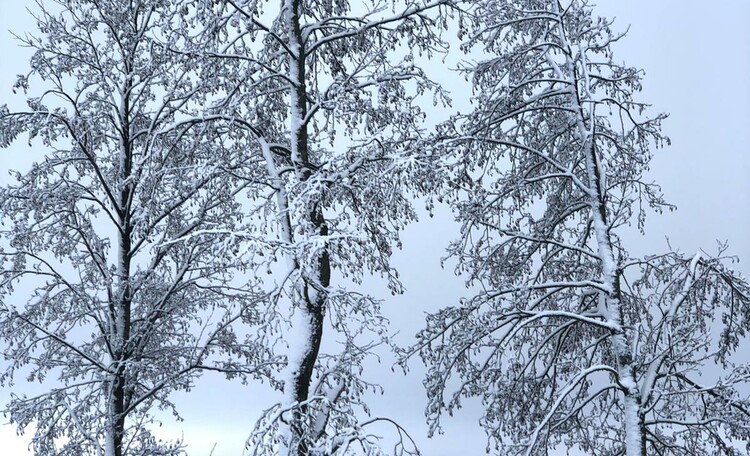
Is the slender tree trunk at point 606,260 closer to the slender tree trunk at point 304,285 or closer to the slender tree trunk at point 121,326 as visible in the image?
the slender tree trunk at point 304,285

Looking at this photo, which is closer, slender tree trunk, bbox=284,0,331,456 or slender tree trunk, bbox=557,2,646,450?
slender tree trunk, bbox=284,0,331,456

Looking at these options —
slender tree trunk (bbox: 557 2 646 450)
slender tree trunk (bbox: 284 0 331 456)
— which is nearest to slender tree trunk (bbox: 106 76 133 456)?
slender tree trunk (bbox: 284 0 331 456)

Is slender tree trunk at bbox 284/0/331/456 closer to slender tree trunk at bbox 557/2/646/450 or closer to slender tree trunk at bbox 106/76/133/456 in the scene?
slender tree trunk at bbox 106/76/133/456

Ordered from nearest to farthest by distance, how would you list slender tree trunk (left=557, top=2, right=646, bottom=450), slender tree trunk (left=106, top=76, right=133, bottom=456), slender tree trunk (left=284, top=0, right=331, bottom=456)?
slender tree trunk (left=284, top=0, right=331, bottom=456) < slender tree trunk (left=557, top=2, right=646, bottom=450) < slender tree trunk (left=106, top=76, right=133, bottom=456)

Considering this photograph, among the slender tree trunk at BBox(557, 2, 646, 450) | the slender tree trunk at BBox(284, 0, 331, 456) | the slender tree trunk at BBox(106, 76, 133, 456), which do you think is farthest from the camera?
the slender tree trunk at BBox(106, 76, 133, 456)

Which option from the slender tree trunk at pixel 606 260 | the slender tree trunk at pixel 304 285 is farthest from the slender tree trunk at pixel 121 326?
the slender tree trunk at pixel 606 260

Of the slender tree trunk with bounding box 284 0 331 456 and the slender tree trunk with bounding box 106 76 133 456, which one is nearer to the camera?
the slender tree trunk with bounding box 284 0 331 456

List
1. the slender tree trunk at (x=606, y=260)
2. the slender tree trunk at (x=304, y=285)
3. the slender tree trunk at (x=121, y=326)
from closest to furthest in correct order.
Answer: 1. the slender tree trunk at (x=304, y=285)
2. the slender tree trunk at (x=606, y=260)
3. the slender tree trunk at (x=121, y=326)

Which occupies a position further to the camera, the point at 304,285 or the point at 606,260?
the point at 606,260

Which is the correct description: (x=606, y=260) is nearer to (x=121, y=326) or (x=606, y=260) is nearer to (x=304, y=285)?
(x=304, y=285)

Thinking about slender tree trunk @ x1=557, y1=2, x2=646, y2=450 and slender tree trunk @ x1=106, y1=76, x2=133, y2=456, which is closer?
slender tree trunk @ x1=557, y1=2, x2=646, y2=450

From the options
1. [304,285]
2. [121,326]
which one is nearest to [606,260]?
[304,285]

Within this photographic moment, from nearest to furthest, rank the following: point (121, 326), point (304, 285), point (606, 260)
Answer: point (304, 285) → point (606, 260) → point (121, 326)

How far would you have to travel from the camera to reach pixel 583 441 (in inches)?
475
